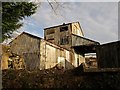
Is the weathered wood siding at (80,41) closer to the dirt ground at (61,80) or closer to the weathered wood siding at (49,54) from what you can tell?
the weathered wood siding at (49,54)

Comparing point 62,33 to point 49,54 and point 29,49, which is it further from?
point 29,49

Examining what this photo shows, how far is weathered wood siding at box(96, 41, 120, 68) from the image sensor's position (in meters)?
15.7

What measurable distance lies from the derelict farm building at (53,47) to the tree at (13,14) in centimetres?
1341

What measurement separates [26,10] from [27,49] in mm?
17114

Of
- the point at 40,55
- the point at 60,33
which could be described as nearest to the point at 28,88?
the point at 40,55

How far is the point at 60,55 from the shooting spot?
3366 centimetres

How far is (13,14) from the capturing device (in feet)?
45.2

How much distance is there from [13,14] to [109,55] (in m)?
7.39

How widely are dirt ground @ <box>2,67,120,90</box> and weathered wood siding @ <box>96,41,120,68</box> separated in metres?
6.67

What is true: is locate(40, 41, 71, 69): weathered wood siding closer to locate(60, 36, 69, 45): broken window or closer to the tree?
locate(60, 36, 69, 45): broken window

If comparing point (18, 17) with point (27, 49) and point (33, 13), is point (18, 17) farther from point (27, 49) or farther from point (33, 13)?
point (27, 49)

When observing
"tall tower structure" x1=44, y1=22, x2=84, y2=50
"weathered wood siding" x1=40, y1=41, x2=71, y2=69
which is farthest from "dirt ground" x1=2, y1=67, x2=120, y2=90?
"tall tower structure" x1=44, y1=22, x2=84, y2=50

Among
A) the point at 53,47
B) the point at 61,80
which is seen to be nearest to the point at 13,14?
the point at 61,80

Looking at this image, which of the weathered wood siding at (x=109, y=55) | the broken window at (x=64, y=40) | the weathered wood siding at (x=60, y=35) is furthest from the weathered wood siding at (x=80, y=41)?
the weathered wood siding at (x=109, y=55)
